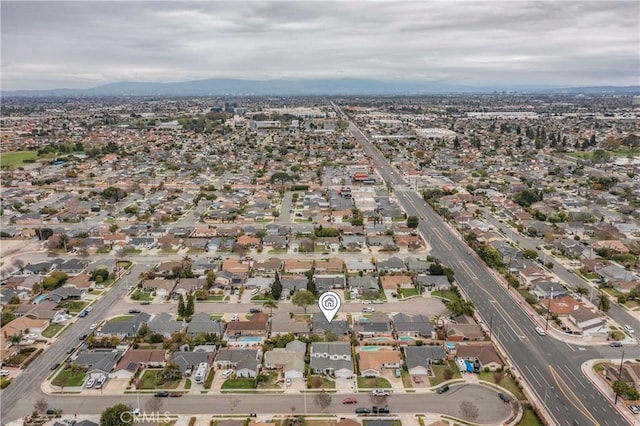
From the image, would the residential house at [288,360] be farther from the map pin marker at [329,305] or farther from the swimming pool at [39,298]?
the swimming pool at [39,298]

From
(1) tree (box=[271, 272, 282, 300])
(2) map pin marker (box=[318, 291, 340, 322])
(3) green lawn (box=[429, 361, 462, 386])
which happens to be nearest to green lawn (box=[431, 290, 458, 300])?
(2) map pin marker (box=[318, 291, 340, 322])

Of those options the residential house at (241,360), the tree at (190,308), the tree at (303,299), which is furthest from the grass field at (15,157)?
the residential house at (241,360)

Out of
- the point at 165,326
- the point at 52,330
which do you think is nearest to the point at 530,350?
the point at 165,326

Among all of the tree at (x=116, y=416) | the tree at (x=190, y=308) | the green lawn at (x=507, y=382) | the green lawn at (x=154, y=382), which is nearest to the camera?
the tree at (x=116, y=416)

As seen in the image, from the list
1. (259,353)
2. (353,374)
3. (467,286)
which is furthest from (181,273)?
(467,286)

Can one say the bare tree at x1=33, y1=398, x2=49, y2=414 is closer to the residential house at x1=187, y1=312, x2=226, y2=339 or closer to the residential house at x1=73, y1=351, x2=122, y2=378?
the residential house at x1=73, y1=351, x2=122, y2=378

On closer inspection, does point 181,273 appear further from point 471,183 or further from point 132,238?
point 471,183

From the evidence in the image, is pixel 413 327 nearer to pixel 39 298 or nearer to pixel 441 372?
pixel 441 372
